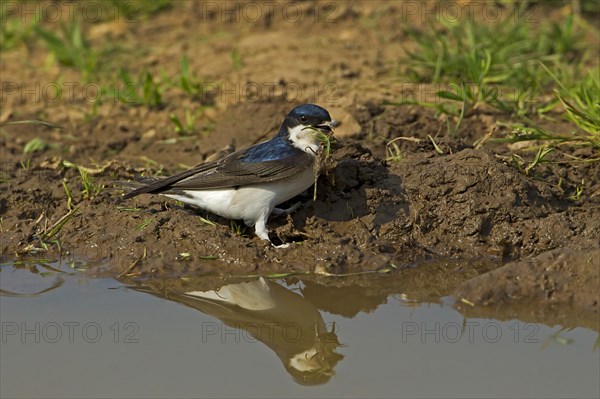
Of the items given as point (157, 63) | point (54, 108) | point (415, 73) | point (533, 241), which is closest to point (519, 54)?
point (415, 73)

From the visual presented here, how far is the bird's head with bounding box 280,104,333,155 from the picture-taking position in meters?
6.68

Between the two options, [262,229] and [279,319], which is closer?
[279,319]

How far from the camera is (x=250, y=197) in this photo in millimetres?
6602

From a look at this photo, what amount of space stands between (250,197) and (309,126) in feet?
1.97

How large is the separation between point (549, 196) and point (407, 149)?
1068 millimetres

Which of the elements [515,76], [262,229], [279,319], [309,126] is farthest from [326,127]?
[515,76]

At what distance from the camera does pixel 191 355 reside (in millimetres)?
5188

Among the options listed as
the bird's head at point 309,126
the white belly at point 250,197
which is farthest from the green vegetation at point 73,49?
the bird's head at point 309,126

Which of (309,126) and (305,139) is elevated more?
(309,126)

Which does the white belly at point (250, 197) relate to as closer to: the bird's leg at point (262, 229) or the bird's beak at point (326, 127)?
the bird's leg at point (262, 229)

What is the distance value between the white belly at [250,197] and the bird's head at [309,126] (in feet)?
0.79

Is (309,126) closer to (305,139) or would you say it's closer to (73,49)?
(305,139)

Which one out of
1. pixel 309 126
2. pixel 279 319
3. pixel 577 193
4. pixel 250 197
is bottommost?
pixel 279 319

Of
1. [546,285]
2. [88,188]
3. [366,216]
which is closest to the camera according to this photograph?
[546,285]
